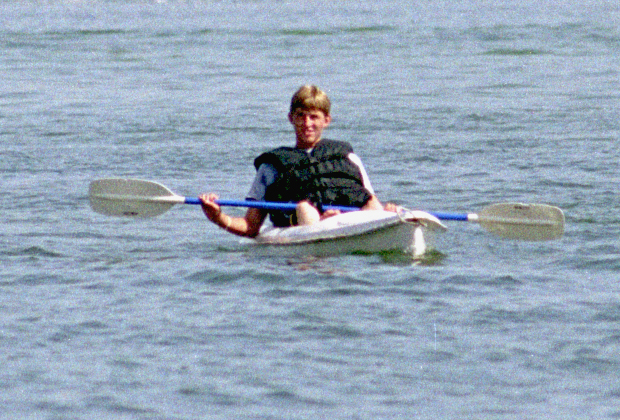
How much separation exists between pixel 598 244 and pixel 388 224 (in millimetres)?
1396

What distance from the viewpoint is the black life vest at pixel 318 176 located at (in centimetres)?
758

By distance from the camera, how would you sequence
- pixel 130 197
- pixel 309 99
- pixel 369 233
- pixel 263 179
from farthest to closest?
pixel 130 197 → pixel 263 179 → pixel 309 99 → pixel 369 233

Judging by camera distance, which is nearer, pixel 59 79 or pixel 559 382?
pixel 559 382

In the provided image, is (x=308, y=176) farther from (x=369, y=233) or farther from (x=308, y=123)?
(x=369, y=233)

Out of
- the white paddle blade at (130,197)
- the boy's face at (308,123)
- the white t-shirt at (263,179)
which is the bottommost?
the white paddle blade at (130,197)

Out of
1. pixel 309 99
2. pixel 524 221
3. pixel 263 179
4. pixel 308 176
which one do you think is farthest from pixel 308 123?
pixel 524 221

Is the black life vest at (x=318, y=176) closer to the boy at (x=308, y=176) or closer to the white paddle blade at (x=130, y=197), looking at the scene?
the boy at (x=308, y=176)

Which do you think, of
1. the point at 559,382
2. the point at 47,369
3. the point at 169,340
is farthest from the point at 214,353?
the point at 559,382

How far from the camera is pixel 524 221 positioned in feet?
24.7

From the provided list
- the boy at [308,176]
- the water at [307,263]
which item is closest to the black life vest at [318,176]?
the boy at [308,176]

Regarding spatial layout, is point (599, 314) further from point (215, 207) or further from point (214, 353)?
point (215, 207)

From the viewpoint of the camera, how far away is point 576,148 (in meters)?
11.7

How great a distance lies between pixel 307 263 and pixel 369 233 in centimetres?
38

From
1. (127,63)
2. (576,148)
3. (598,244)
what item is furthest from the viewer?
(127,63)
